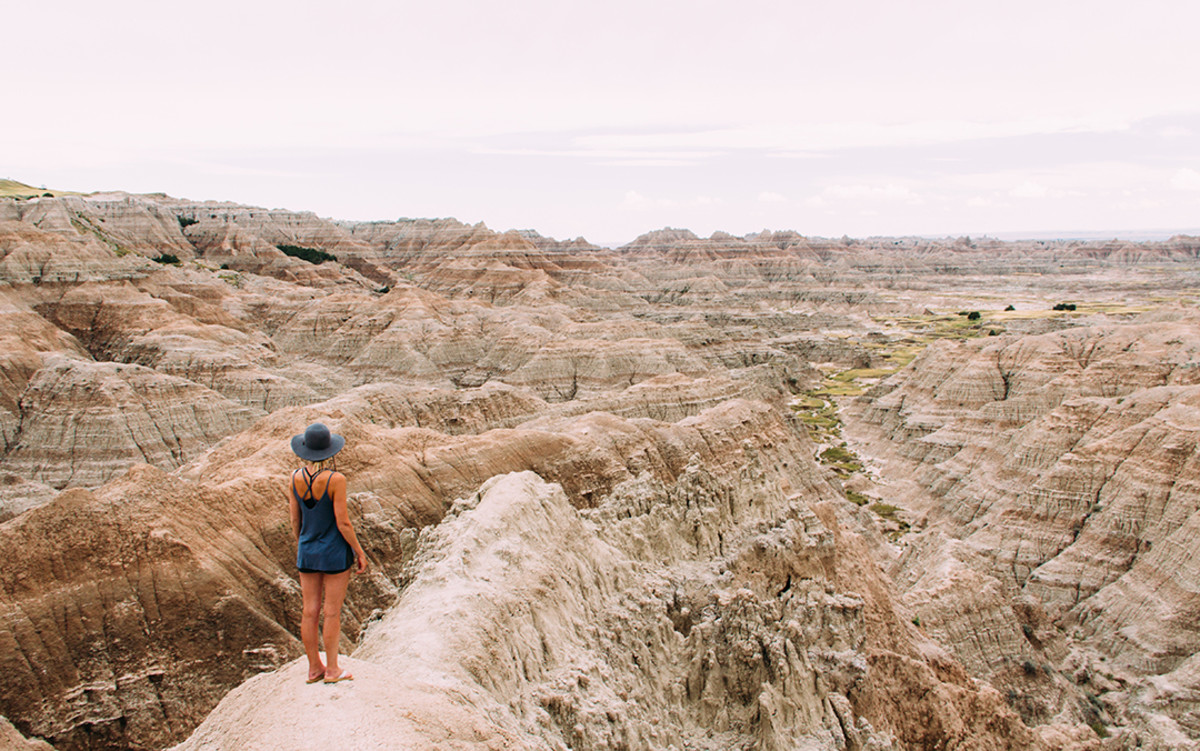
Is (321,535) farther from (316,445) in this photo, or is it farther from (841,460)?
(841,460)

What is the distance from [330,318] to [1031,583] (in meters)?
68.3

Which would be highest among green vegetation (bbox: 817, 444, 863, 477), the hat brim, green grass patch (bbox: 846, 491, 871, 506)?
the hat brim

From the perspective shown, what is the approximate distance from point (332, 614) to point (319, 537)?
32.2 inches

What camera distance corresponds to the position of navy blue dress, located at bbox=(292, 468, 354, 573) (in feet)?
24.1

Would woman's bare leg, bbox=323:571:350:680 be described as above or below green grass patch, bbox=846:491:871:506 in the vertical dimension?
above

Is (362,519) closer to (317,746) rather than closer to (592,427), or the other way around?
(592,427)

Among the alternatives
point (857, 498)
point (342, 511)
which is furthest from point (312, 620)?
point (857, 498)

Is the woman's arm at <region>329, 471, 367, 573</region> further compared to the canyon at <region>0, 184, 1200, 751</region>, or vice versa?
the canyon at <region>0, 184, 1200, 751</region>

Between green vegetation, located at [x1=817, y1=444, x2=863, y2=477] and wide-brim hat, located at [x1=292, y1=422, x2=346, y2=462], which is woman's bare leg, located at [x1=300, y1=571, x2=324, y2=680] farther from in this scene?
green vegetation, located at [x1=817, y1=444, x2=863, y2=477]

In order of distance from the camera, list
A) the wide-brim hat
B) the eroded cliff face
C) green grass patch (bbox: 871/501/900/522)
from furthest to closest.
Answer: green grass patch (bbox: 871/501/900/522) → the eroded cliff face → the wide-brim hat

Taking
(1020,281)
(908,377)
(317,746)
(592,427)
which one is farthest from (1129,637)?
(1020,281)

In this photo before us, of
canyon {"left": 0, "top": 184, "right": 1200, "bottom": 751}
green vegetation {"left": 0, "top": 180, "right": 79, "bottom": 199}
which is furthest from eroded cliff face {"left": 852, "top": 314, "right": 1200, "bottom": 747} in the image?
green vegetation {"left": 0, "top": 180, "right": 79, "bottom": 199}

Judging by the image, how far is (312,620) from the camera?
24.3ft

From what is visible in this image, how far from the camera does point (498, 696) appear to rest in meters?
10.3
